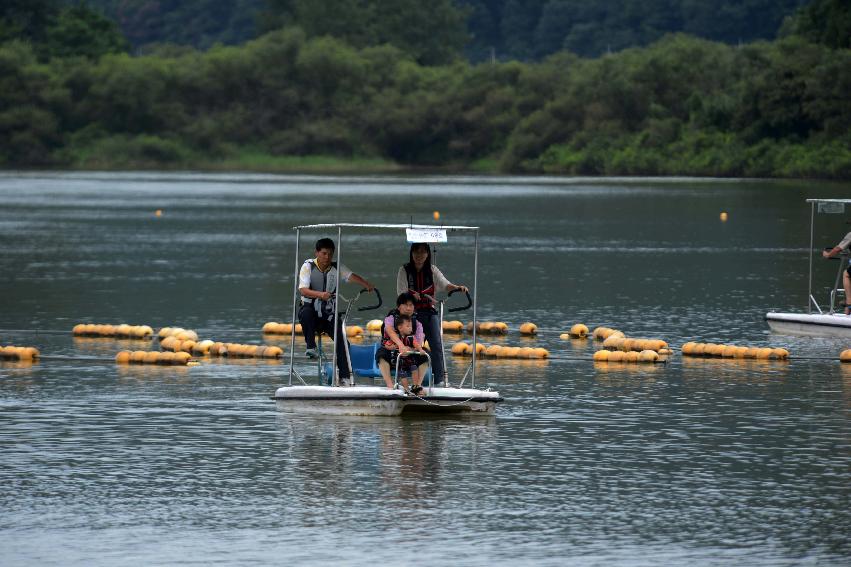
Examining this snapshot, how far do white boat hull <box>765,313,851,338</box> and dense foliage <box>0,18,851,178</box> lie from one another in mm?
99312

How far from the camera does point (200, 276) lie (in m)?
43.9

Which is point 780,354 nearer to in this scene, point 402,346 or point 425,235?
point 402,346

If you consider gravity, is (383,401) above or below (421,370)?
below

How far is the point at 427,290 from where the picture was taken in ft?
68.6

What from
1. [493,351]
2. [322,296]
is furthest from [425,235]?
[493,351]

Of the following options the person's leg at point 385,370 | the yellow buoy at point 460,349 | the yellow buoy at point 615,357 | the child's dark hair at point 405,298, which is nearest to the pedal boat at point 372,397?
the person's leg at point 385,370

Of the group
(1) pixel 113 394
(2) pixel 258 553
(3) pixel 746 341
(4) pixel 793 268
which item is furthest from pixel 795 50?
(2) pixel 258 553

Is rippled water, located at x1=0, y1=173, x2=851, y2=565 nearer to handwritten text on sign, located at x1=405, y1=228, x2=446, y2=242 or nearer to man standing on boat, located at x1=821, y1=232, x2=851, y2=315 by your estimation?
man standing on boat, located at x1=821, y1=232, x2=851, y2=315

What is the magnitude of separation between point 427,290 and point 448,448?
8.57 ft

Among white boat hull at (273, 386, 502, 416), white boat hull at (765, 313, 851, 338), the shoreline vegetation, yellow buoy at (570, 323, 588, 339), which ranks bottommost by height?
white boat hull at (273, 386, 502, 416)

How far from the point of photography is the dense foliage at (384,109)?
14275 centimetres

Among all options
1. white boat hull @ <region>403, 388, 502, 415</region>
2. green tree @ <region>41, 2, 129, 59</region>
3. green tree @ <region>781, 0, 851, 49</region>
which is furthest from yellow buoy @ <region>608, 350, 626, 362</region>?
green tree @ <region>41, 2, 129, 59</region>

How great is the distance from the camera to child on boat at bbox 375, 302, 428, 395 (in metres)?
20.3

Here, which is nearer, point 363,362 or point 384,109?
point 363,362
